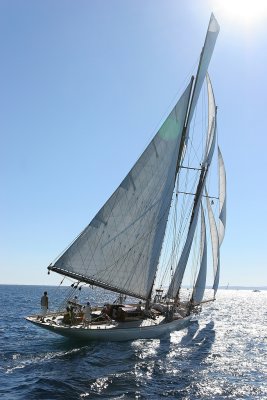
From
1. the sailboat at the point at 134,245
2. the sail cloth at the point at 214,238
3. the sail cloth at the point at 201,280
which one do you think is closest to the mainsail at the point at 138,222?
the sailboat at the point at 134,245

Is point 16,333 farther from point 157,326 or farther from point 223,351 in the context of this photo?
point 223,351

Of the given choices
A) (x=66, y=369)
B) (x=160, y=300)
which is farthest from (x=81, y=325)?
(x=160, y=300)

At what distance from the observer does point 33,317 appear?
92.0ft

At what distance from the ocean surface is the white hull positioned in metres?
0.51

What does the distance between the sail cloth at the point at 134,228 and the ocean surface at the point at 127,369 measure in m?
4.61

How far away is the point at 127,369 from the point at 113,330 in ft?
19.3

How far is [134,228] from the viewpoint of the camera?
3116 centimetres

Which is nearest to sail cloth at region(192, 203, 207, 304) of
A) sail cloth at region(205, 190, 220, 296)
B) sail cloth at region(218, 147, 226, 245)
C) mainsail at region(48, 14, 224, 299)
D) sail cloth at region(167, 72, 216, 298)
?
sail cloth at region(205, 190, 220, 296)

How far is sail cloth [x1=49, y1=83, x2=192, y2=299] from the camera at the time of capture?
28.7 metres

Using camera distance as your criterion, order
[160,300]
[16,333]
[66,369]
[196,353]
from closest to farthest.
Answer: [66,369]
[196,353]
[16,333]
[160,300]

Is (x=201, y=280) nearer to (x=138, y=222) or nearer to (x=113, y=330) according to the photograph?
(x=138, y=222)

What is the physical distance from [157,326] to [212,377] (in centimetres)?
1007

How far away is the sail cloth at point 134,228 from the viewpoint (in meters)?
28.7

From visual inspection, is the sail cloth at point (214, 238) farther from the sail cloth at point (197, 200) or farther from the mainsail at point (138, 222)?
the mainsail at point (138, 222)
